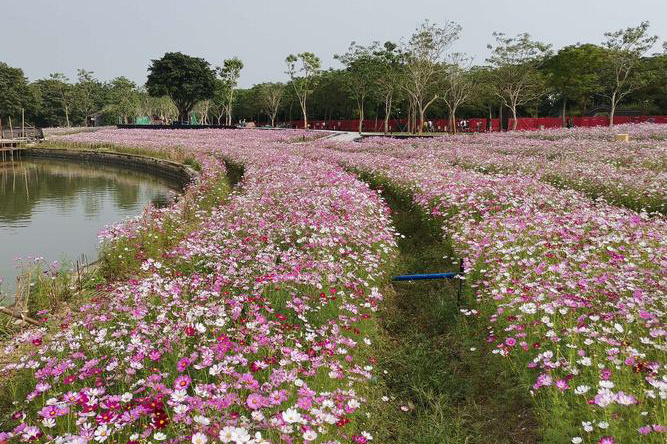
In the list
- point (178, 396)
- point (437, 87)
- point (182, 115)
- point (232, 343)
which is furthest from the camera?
point (182, 115)

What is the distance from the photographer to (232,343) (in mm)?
3508

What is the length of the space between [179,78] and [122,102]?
4157cm

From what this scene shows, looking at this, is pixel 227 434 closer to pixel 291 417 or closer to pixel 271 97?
pixel 291 417

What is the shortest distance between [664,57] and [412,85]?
1129 inches

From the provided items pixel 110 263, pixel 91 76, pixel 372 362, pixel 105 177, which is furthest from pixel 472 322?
pixel 91 76

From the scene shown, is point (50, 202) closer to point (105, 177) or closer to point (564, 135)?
point (105, 177)

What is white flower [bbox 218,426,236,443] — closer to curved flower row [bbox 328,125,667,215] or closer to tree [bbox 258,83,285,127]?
curved flower row [bbox 328,125,667,215]

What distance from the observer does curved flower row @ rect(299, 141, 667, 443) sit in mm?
3128

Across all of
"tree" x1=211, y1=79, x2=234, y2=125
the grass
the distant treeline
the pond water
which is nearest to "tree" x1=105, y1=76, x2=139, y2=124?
the distant treeline

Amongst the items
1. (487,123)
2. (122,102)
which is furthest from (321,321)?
(122,102)

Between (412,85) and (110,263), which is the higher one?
(412,85)

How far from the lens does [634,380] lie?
348 cm

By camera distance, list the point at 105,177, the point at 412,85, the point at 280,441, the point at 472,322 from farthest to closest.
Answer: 1. the point at 412,85
2. the point at 105,177
3. the point at 472,322
4. the point at 280,441

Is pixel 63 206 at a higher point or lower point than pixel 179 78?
lower
